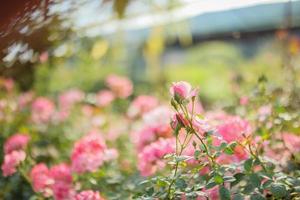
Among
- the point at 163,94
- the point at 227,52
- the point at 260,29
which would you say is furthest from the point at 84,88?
the point at 260,29

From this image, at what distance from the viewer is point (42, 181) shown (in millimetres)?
1844

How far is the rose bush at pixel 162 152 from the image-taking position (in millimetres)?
1385

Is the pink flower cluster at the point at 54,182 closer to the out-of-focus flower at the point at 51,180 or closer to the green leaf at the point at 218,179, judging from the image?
the out-of-focus flower at the point at 51,180

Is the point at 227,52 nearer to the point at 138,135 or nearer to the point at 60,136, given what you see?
the point at 60,136

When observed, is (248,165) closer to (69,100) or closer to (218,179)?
(218,179)

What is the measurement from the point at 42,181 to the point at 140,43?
6.39 m

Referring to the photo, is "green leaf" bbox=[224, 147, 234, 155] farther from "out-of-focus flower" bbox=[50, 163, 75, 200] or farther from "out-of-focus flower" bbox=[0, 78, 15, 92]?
"out-of-focus flower" bbox=[0, 78, 15, 92]

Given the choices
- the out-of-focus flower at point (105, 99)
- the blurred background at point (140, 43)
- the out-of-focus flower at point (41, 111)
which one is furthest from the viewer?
the out-of-focus flower at point (105, 99)

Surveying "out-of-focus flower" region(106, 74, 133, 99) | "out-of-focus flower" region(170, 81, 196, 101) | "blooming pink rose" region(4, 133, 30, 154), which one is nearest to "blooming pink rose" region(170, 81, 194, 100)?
"out-of-focus flower" region(170, 81, 196, 101)

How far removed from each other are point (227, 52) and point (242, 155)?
6.57m

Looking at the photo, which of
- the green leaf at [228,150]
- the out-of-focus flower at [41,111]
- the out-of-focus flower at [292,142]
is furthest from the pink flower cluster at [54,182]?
the out-of-focus flower at [41,111]

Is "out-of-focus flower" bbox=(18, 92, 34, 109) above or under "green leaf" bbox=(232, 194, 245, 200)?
under

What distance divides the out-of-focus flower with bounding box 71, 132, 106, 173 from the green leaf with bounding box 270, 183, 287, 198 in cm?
67

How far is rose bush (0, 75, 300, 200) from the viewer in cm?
138
